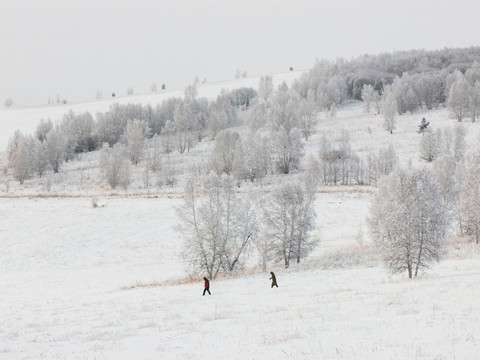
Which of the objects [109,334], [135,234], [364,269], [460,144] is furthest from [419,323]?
[460,144]

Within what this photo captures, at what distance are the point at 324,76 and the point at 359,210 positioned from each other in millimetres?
132872

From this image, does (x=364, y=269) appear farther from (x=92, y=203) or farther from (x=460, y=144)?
(x=460, y=144)

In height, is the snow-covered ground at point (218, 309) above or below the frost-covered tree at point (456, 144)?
below

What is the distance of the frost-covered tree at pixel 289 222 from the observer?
34781mm

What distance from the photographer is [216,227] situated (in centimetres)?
3409

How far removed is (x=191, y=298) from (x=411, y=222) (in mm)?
13633

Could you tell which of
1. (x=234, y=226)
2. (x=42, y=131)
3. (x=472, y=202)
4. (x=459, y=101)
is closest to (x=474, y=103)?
(x=459, y=101)

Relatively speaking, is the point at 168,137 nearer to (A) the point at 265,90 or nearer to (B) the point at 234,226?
(A) the point at 265,90

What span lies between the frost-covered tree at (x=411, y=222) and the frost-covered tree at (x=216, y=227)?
13.0 m

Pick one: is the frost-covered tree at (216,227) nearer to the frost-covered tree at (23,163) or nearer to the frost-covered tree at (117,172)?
the frost-covered tree at (117,172)

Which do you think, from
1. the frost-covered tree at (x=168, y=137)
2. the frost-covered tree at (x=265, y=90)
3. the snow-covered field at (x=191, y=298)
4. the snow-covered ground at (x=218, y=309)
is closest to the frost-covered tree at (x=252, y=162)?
the snow-covered field at (x=191, y=298)

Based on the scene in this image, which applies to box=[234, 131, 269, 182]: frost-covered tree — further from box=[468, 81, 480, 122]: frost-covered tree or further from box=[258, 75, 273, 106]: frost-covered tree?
box=[258, 75, 273, 106]: frost-covered tree

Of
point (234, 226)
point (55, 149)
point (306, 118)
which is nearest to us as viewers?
point (234, 226)

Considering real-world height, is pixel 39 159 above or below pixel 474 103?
below
